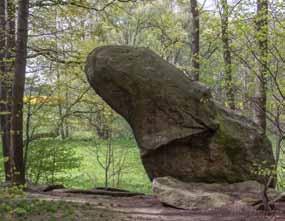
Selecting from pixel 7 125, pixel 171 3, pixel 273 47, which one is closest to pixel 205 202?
pixel 273 47

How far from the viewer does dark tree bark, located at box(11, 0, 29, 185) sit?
7680 millimetres

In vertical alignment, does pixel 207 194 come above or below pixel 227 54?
below

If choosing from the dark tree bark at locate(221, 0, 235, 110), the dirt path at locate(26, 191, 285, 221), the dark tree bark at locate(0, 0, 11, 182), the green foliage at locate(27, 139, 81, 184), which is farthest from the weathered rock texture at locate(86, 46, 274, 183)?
the green foliage at locate(27, 139, 81, 184)

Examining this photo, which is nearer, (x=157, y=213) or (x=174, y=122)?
(x=157, y=213)

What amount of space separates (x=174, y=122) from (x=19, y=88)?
293cm

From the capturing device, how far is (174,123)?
26.7 ft

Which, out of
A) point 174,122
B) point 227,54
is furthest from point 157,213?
point 227,54

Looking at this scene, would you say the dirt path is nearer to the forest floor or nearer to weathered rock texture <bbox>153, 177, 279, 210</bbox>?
the forest floor

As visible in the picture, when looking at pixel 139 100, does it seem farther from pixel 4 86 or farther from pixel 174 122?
pixel 4 86

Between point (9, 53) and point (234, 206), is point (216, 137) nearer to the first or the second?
point (234, 206)

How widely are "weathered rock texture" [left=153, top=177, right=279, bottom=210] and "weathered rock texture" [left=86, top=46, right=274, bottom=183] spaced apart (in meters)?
0.37

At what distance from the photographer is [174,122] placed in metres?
8.15

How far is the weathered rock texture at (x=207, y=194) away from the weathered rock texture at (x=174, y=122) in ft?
1.22

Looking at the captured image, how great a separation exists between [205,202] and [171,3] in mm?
15448
